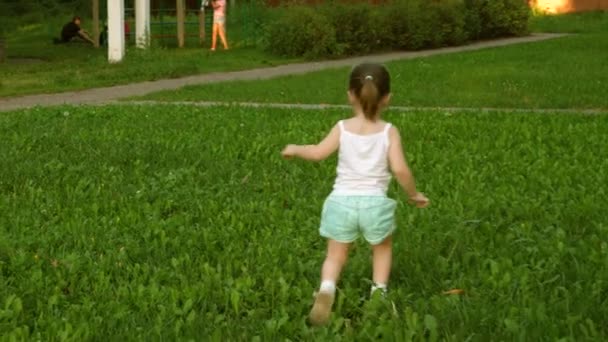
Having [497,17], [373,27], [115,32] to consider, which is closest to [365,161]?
[115,32]

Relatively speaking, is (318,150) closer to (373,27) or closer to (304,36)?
(304,36)

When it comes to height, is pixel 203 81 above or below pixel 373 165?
below

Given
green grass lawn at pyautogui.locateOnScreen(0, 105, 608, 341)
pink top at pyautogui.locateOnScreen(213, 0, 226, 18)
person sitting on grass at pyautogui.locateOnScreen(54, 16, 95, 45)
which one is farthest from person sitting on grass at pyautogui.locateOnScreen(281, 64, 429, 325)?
person sitting on grass at pyautogui.locateOnScreen(54, 16, 95, 45)

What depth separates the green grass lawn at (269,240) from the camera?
4.37 m

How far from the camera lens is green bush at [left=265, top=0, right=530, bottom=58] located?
22484mm

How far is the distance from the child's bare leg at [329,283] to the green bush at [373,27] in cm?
1767

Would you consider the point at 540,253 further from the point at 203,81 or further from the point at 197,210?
the point at 203,81

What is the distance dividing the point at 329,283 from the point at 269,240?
1.29 meters

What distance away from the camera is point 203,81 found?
17641 mm

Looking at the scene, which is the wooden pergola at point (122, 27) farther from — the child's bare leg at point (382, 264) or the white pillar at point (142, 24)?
the child's bare leg at point (382, 264)

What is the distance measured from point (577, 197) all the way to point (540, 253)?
57.9 inches

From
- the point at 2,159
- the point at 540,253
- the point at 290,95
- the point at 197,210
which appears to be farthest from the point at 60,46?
the point at 540,253

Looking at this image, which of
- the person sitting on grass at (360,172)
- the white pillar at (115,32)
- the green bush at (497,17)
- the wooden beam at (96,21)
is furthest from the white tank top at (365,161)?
the wooden beam at (96,21)

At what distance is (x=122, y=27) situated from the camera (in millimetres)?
21234
